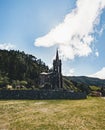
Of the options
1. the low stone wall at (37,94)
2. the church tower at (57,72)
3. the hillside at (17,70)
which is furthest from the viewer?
the hillside at (17,70)

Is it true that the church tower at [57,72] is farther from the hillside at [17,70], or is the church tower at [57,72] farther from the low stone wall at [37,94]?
the low stone wall at [37,94]

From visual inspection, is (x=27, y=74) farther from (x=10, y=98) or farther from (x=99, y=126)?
(x=99, y=126)

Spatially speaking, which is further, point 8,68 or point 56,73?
point 8,68

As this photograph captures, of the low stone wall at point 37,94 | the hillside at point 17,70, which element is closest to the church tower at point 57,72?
the hillside at point 17,70

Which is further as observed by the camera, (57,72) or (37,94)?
(57,72)

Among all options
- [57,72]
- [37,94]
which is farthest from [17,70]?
[37,94]

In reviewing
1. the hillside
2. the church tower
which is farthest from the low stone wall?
the hillside

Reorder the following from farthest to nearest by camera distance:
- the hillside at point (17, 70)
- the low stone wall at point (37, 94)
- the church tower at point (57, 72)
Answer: the hillside at point (17, 70) < the church tower at point (57, 72) < the low stone wall at point (37, 94)

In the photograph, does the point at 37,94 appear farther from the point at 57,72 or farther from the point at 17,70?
the point at 17,70

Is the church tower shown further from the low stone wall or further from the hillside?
the low stone wall

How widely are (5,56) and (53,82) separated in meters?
44.1

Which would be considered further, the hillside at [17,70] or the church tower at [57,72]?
the hillside at [17,70]

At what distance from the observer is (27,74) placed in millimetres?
146500

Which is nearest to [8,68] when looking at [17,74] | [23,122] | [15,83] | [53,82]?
[17,74]
